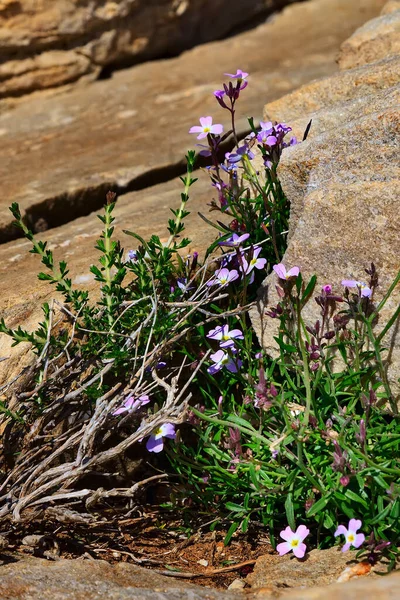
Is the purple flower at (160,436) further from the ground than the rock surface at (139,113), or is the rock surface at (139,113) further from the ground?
the rock surface at (139,113)

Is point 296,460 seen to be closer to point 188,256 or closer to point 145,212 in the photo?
point 188,256

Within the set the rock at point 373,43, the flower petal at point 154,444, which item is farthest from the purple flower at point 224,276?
the rock at point 373,43

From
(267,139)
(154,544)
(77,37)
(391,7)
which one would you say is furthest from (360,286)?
(77,37)

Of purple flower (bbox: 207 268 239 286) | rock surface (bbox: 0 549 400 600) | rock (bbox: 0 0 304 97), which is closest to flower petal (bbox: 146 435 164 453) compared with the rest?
rock surface (bbox: 0 549 400 600)

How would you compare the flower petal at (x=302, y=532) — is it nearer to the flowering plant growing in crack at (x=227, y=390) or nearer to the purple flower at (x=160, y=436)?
the flowering plant growing in crack at (x=227, y=390)

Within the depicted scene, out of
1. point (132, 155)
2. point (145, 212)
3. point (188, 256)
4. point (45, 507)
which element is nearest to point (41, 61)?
point (132, 155)

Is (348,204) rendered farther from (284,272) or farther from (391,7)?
(391,7)

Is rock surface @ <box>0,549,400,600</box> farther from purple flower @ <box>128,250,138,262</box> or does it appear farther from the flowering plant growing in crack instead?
purple flower @ <box>128,250,138,262</box>

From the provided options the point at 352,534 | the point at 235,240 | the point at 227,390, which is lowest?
the point at 352,534
